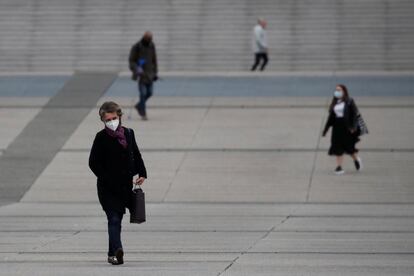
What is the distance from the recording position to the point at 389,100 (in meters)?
25.9

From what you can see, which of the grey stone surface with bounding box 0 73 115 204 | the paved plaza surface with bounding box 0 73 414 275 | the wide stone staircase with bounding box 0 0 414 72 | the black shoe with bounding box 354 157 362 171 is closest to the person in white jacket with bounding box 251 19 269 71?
the paved plaza surface with bounding box 0 73 414 275

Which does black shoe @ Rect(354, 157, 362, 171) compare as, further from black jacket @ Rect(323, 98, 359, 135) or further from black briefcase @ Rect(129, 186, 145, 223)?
black briefcase @ Rect(129, 186, 145, 223)

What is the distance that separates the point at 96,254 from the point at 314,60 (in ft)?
62.8

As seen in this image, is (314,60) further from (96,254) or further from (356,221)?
(96,254)

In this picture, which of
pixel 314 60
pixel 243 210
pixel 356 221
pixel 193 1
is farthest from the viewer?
pixel 193 1

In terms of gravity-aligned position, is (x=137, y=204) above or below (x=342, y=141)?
above

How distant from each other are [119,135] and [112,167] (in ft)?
0.94

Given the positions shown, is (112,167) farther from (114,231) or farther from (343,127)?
(343,127)

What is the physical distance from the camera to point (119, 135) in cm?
1134

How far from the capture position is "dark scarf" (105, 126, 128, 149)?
37.1 feet

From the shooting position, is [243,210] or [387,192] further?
[387,192]

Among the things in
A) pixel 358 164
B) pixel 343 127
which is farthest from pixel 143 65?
pixel 358 164

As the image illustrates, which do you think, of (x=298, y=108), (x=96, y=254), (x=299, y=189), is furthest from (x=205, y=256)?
(x=298, y=108)

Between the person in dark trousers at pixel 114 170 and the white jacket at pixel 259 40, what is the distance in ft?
61.4
